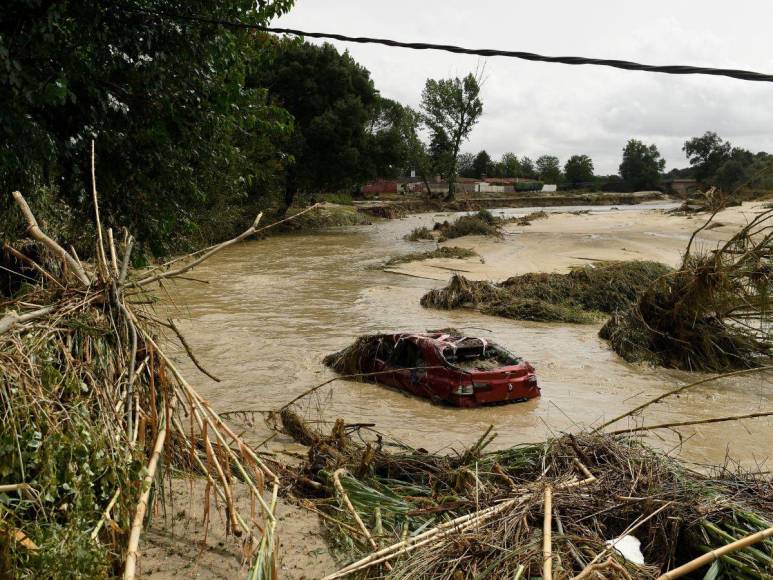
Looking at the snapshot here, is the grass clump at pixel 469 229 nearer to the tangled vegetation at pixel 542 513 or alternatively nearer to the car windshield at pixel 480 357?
the car windshield at pixel 480 357

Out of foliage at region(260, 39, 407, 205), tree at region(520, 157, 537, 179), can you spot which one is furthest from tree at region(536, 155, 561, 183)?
foliage at region(260, 39, 407, 205)

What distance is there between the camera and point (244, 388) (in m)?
13.7

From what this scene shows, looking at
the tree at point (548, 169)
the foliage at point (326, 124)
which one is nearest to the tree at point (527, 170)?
the tree at point (548, 169)

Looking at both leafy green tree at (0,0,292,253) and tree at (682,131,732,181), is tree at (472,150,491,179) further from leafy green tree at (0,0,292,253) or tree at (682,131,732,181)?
leafy green tree at (0,0,292,253)

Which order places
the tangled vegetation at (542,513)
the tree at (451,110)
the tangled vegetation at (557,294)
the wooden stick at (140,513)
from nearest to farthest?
the wooden stick at (140,513)
the tangled vegetation at (542,513)
the tangled vegetation at (557,294)
the tree at (451,110)

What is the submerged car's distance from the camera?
1163cm

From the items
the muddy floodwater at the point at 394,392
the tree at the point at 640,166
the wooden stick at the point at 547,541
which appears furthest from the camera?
the tree at the point at 640,166

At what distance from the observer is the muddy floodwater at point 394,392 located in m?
11.1

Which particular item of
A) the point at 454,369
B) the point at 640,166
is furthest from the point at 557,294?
the point at 640,166

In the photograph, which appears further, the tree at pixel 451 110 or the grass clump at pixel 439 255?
the tree at pixel 451 110

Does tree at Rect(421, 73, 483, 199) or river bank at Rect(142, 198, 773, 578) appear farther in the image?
tree at Rect(421, 73, 483, 199)

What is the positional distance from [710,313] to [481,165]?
418 ft

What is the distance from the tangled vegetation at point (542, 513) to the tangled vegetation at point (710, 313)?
8644 millimetres

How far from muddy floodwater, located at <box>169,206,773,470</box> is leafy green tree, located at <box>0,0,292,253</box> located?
347cm
